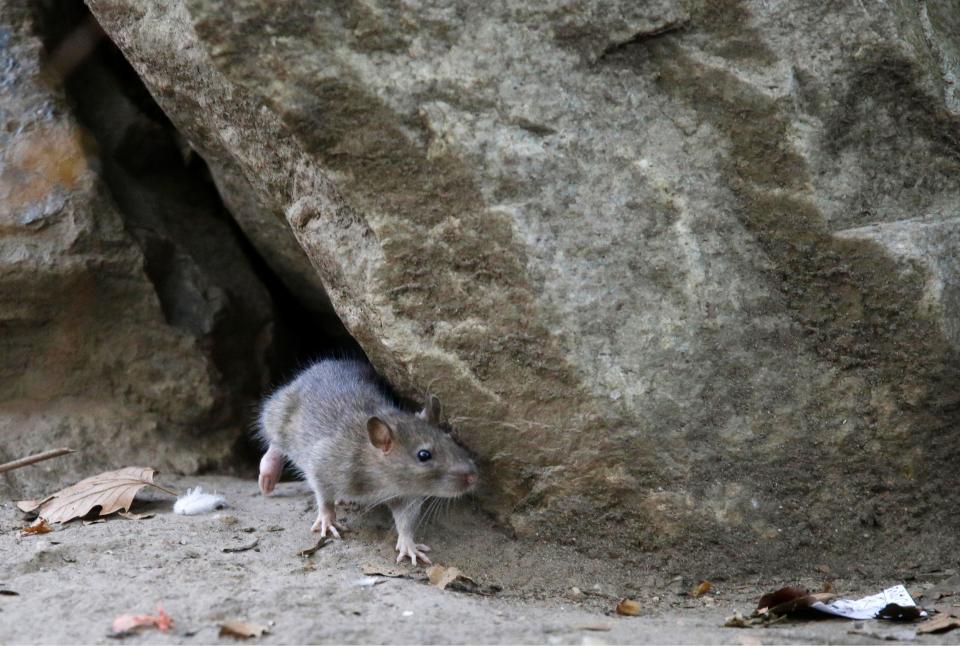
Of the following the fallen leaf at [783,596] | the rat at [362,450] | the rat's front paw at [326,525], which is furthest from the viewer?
the rat's front paw at [326,525]

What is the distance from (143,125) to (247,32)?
2.84 metres

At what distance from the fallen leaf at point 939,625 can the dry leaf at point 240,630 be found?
251 centimetres

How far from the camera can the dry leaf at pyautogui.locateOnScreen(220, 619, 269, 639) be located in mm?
3764

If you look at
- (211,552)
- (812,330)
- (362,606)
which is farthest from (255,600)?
(812,330)

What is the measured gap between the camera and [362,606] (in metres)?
4.16

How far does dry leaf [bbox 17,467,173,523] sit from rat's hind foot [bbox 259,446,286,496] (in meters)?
0.56

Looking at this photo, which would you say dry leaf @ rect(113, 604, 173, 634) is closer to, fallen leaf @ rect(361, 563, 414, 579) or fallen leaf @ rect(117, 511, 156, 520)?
fallen leaf @ rect(361, 563, 414, 579)

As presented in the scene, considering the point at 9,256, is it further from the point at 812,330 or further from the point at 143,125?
the point at 812,330

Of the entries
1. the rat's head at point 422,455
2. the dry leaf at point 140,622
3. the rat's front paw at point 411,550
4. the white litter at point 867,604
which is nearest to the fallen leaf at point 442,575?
the rat's front paw at point 411,550

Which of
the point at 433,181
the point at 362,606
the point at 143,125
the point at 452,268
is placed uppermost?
the point at 143,125

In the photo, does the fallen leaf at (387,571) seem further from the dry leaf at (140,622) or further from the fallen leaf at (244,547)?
the dry leaf at (140,622)

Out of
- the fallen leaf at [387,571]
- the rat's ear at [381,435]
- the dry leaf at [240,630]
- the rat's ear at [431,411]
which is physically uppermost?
the rat's ear at [431,411]

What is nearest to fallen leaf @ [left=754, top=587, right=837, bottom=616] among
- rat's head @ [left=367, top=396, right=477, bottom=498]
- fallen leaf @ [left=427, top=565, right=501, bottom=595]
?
fallen leaf @ [left=427, top=565, right=501, bottom=595]

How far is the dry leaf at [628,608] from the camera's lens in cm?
442
